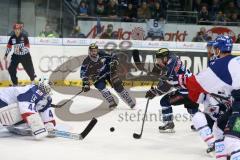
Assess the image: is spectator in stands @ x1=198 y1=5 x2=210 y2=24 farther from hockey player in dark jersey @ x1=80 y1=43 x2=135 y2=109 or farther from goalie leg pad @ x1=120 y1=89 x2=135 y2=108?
hockey player in dark jersey @ x1=80 y1=43 x2=135 y2=109

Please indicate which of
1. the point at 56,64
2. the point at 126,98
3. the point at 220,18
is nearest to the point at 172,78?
the point at 126,98

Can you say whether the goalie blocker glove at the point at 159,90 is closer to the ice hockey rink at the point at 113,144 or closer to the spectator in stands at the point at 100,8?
the ice hockey rink at the point at 113,144

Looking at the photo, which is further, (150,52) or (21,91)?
(150,52)

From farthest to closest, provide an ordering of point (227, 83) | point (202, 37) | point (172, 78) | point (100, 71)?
point (202, 37)
point (100, 71)
point (172, 78)
point (227, 83)

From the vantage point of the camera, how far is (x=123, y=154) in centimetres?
527

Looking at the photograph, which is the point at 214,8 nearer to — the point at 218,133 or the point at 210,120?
the point at 210,120

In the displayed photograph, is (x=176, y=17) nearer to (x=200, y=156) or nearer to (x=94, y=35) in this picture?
(x=94, y=35)

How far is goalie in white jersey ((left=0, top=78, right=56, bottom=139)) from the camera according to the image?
217 inches

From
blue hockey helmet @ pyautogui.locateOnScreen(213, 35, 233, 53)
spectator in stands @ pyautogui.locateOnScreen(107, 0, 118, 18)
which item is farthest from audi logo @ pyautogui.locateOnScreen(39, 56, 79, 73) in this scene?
blue hockey helmet @ pyautogui.locateOnScreen(213, 35, 233, 53)

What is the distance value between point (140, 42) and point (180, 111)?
3.43m

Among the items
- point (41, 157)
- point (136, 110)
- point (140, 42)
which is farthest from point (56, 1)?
point (41, 157)

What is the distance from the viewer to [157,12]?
1334 centimetres

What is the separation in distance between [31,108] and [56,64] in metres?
A: 5.50

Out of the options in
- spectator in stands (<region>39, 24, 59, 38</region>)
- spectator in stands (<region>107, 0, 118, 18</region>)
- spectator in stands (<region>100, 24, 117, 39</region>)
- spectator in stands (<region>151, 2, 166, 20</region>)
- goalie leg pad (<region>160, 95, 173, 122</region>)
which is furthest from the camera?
spectator in stands (<region>151, 2, 166, 20</region>)
